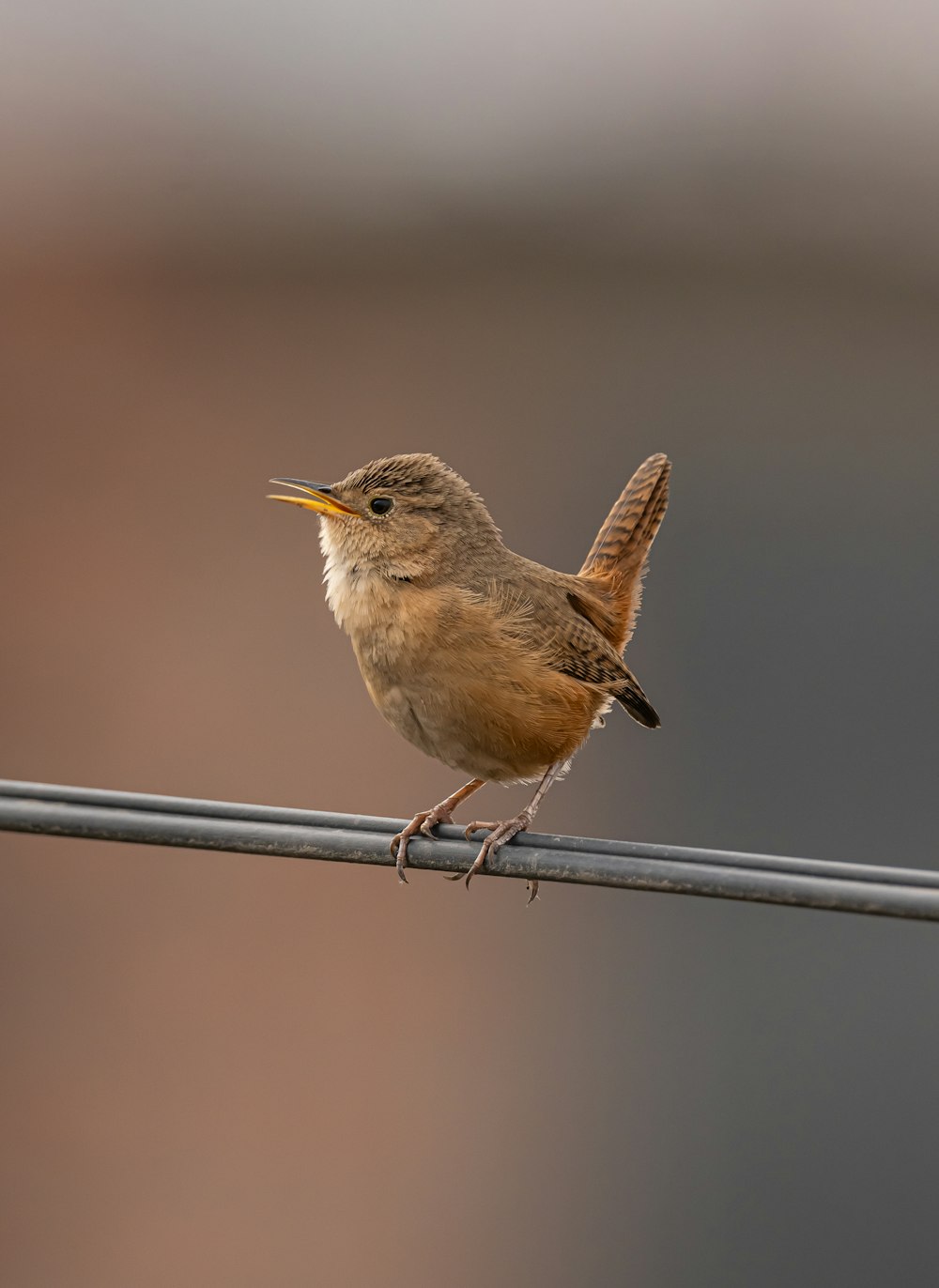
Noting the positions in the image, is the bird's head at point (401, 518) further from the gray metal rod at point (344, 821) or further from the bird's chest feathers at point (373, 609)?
the gray metal rod at point (344, 821)

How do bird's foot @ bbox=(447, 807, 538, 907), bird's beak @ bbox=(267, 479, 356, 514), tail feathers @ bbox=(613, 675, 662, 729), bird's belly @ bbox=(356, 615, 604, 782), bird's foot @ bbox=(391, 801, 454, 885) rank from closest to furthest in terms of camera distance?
bird's foot @ bbox=(391, 801, 454, 885)
bird's foot @ bbox=(447, 807, 538, 907)
bird's belly @ bbox=(356, 615, 604, 782)
bird's beak @ bbox=(267, 479, 356, 514)
tail feathers @ bbox=(613, 675, 662, 729)

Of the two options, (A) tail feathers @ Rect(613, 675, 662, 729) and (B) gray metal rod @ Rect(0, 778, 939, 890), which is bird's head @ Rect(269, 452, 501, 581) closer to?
(A) tail feathers @ Rect(613, 675, 662, 729)

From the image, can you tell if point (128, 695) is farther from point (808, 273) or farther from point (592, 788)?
point (808, 273)

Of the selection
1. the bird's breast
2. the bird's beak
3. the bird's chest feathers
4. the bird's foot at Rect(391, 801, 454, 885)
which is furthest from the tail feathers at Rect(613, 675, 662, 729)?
the bird's beak

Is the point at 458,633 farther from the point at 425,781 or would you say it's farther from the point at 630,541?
the point at 425,781

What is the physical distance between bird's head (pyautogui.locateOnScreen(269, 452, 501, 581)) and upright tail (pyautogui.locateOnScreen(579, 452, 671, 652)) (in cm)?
69

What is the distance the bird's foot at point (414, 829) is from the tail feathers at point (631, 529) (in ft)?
3.95

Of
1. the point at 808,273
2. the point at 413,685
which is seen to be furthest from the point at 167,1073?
the point at 808,273

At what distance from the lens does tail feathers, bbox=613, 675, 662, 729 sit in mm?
4711

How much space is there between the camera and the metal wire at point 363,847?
8.73ft

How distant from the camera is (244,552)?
11977 millimetres

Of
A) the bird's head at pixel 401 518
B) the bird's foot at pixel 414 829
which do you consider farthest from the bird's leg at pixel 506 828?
the bird's head at pixel 401 518

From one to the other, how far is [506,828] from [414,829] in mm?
264

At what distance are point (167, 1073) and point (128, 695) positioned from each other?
113 inches
